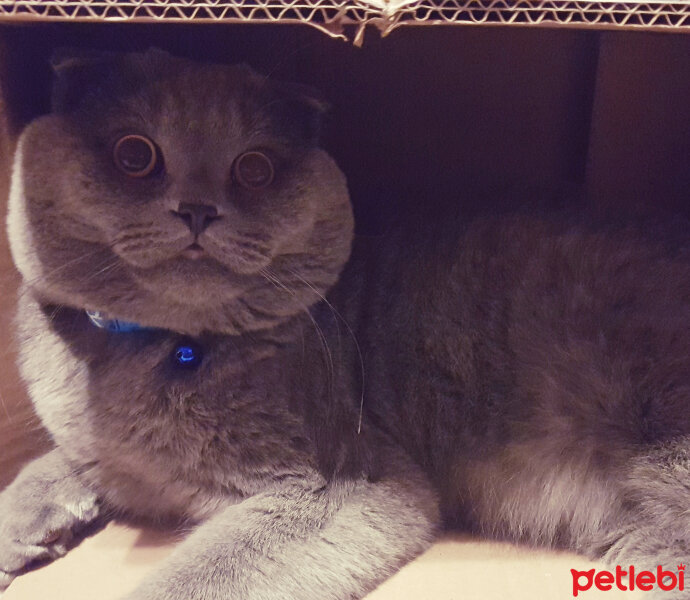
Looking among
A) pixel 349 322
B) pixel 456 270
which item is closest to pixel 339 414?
pixel 349 322

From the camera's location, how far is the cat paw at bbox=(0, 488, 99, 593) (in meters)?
1.05

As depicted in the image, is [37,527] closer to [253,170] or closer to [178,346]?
[178,346]

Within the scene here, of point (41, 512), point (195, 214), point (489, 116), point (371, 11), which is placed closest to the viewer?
point (371, 11)

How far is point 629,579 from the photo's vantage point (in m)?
1.00

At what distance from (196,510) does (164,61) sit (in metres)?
0.63

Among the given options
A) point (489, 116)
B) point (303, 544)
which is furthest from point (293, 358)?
point (489, 116)

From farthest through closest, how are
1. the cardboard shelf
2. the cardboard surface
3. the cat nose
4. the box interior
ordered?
1. the box interior
2. the cardboard surface
3. the cat nose
4. the cardboard shelf

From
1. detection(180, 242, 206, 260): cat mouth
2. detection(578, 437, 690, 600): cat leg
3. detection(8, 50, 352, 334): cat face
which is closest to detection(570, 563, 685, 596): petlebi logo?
detection(578, 437, 690, 600): cat leg

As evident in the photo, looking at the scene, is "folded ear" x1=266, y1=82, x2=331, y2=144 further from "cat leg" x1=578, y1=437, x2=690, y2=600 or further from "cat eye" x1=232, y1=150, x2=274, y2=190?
"cat leg" x1=578, y1=437, x2=690, y2=600

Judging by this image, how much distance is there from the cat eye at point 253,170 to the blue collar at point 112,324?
248 millimetres

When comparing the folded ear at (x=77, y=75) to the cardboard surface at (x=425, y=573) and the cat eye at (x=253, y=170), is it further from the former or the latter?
the cardboard surface at (x=425, y=573)

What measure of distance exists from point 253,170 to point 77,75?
26 centimetres

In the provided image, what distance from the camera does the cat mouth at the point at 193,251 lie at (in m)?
0.89

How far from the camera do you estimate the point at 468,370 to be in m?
1.12
